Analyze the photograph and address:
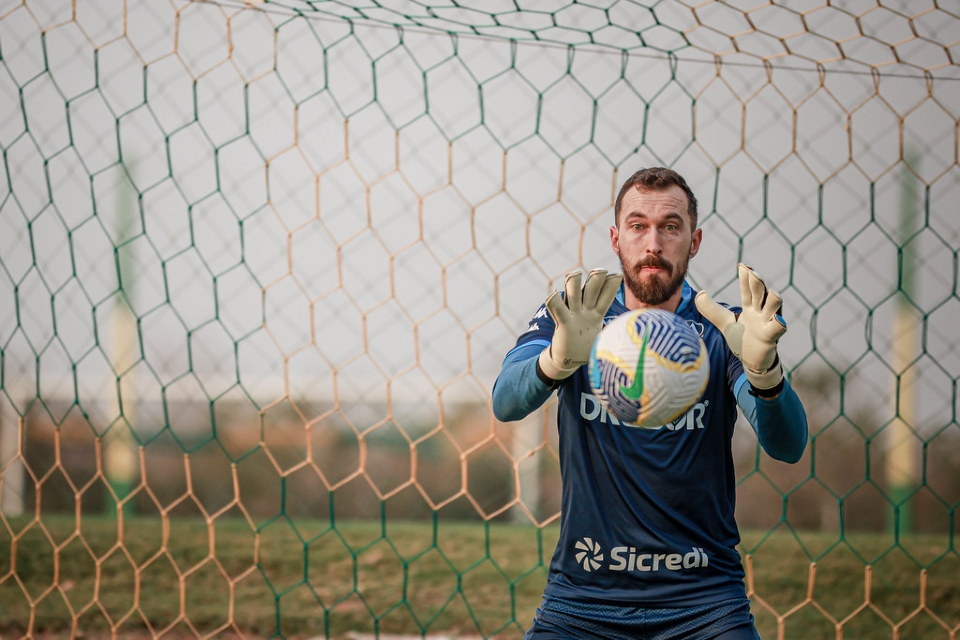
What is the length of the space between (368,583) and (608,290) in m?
3.08

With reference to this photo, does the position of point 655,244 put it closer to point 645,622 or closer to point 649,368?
point 649,368

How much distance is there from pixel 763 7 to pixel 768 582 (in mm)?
2949

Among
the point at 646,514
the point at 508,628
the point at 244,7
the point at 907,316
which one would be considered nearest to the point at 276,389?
the point at 508,628

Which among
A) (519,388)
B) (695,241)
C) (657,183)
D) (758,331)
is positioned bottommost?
(519,388)

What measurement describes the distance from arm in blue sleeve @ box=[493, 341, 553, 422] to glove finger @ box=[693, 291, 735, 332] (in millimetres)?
484

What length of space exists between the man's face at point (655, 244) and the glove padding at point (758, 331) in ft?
1.22

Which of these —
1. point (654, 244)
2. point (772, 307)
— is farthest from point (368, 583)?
point (772, 307)

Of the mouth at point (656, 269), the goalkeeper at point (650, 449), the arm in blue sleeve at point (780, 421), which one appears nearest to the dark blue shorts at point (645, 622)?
the goalkeeper at point (650, 449)

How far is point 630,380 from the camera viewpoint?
217 centimetres

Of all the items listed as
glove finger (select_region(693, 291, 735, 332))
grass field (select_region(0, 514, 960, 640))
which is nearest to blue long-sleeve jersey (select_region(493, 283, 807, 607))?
glove finger (select_region(693, 291, 735, 332))

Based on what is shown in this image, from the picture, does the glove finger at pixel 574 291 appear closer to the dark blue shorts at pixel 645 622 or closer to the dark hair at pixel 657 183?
the dark hair at pixel 657 183

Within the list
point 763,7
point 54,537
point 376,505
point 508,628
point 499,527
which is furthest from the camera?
point 376,505

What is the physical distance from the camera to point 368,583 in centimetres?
482

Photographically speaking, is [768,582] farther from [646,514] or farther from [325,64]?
[325,64]
